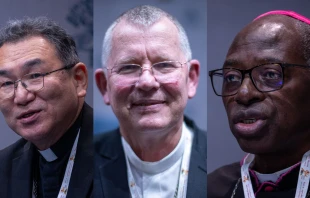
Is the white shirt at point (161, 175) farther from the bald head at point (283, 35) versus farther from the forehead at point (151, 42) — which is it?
the bald head at point (283, 35)

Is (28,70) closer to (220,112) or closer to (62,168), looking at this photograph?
(62,168)

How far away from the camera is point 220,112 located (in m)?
2.31

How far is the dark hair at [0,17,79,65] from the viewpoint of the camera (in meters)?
2.38

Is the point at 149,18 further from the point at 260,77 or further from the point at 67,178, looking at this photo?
the point at 67,178

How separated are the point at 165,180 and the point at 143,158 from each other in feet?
0.54

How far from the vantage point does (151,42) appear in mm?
2217

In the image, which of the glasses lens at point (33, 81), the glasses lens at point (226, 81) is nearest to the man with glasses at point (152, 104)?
the glasses lens at point (226, 81)

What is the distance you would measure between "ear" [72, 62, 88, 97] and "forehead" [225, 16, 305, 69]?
801 millimetres

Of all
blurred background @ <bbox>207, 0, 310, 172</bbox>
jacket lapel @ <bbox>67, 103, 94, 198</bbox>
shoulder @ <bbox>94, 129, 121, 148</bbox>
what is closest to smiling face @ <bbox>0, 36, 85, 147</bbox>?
jacket lapel @ <bbox>67, 103, 94, 198</bbox>

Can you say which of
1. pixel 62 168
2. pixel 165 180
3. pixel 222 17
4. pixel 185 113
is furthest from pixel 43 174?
pixel 222 17

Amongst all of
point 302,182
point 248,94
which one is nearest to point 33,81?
point 248,94

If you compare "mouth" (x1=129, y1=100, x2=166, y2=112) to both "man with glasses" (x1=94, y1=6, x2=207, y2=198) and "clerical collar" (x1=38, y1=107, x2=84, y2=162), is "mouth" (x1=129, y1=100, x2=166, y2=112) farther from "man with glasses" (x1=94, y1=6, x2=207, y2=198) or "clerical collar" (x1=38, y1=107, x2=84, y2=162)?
"clerical collar" (x1=38, y1=107, x2=84, y2=162)

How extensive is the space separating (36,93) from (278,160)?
128 cm

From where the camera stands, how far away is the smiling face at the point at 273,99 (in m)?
2.00
